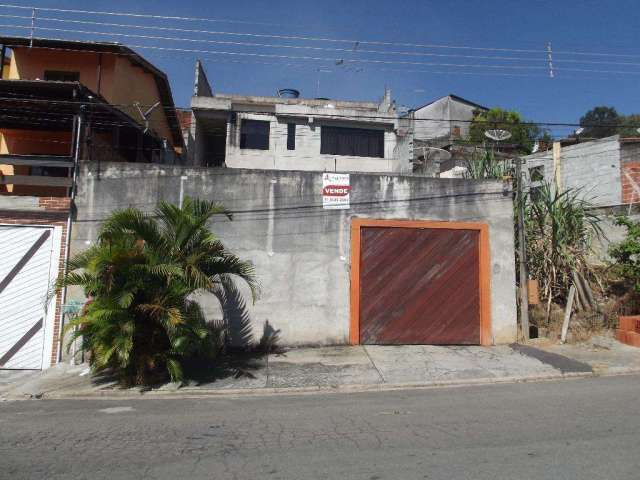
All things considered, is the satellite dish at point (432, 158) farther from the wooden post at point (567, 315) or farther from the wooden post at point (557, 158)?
the wooden post at point (567, 315)

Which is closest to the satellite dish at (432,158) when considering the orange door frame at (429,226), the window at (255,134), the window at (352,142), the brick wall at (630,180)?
the window at (352,142)

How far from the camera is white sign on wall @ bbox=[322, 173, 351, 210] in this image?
11312 mm

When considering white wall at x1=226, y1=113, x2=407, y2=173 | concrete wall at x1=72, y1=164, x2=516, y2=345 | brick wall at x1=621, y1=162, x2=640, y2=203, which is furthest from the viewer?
white wall at x1=226, y1=113, x2=407, y2=173

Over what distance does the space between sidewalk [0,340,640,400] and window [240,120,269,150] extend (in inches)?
532

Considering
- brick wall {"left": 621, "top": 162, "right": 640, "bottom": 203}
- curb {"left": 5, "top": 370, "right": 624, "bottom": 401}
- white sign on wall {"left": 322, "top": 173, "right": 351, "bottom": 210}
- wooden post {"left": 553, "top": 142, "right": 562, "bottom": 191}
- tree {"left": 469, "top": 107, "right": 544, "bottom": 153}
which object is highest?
tree {"left": 469, "top": 107, "right": 544, "bottom": 153}

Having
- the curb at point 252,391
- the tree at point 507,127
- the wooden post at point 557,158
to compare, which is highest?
the tree at point 507,127

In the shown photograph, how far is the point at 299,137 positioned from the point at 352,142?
2536 millimetres

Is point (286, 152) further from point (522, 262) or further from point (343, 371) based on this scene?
point (343, 371)

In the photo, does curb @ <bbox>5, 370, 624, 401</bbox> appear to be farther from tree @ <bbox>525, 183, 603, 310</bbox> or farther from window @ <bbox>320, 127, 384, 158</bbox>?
window @ <bbox>320, 127, 384, 158</bbox>

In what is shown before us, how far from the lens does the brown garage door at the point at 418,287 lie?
36.7ft

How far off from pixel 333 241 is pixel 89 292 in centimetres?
526

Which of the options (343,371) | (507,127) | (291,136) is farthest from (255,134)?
(507,127)

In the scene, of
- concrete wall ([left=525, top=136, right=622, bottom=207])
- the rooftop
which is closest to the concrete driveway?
the rooftop

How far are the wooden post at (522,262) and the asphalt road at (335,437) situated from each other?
145 inches
